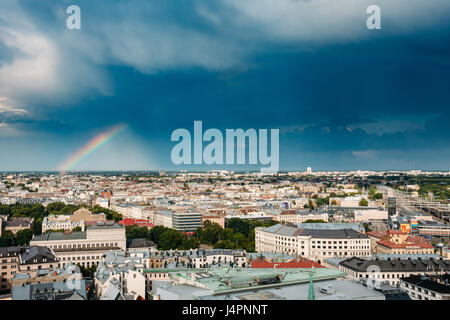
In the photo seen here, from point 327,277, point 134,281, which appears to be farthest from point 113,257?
point 327,277

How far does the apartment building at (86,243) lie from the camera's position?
26.9 metres

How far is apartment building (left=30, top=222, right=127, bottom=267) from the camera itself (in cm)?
2686

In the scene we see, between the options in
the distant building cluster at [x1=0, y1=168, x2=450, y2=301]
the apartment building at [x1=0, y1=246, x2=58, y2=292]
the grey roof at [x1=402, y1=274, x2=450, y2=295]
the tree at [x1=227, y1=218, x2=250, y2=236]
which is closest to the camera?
the distant building cluster at [x1=0, y1=168, x2=450, y2=301]

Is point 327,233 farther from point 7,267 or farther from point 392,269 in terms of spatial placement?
point 7,267

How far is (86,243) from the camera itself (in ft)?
96.1

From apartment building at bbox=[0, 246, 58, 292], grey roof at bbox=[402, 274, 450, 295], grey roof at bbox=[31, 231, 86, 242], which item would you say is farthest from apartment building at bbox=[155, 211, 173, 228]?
grey roof at bbox=[402, 274, 450, 295]

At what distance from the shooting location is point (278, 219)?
1940 inches

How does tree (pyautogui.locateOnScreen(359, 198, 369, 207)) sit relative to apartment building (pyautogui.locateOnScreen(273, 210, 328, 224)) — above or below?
above

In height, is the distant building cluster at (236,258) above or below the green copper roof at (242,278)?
below

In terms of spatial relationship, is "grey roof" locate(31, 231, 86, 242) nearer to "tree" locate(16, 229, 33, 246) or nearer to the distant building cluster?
the distant building cluster

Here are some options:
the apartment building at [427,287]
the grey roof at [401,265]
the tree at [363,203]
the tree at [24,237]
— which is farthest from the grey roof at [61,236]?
the tree at [363,203]

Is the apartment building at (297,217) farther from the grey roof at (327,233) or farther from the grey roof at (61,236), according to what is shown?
the grey roof at (61,236)
